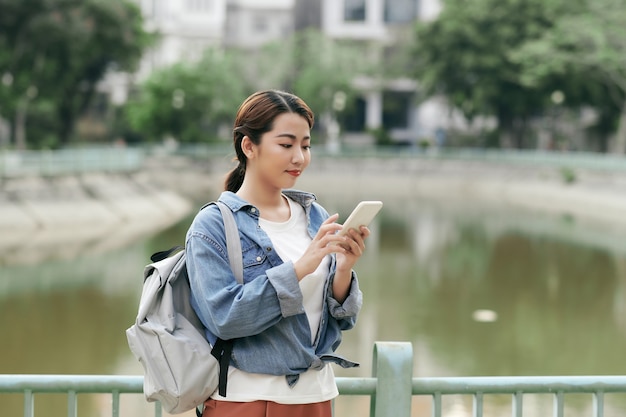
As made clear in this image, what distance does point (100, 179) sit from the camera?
83.6 ft

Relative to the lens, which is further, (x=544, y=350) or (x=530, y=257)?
(x=530, y=257)

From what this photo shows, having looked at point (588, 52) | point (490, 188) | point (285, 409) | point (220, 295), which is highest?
point (588, 52)

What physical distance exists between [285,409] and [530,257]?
17.8 metres

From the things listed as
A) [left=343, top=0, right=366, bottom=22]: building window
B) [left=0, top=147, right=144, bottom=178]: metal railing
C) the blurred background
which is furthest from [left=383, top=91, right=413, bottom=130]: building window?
[left=0, top=147, right=144, bottom=178]: metal railing

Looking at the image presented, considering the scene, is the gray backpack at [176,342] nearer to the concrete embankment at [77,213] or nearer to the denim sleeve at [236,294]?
the denim sleeve at [236,294]

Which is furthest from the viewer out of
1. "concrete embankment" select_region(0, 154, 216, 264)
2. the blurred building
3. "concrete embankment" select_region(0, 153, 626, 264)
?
the blurred building

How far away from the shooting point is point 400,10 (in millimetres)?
47250

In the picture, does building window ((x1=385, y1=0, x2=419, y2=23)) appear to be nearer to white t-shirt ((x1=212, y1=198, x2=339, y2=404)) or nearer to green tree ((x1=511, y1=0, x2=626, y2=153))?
green tree ((x1=511, y1=0, x2=626, y2=153))

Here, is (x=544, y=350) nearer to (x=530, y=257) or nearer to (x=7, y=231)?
(x=530, y=257)

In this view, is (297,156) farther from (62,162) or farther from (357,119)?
(357,119)

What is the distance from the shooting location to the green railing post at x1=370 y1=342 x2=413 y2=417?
8.93 ft

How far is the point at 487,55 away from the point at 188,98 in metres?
13.6

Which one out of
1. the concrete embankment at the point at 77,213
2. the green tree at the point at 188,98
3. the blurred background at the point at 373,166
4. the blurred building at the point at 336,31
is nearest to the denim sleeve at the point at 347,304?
the blurred background at the point at 373,166

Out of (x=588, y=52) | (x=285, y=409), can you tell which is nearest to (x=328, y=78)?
(x=588, y=52)
